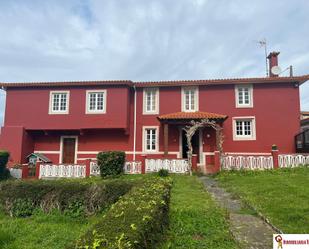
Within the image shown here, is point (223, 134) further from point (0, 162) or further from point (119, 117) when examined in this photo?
point (0, 162)

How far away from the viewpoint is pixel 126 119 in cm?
1686

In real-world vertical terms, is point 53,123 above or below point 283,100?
below

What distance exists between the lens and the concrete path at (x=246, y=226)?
4.73 m

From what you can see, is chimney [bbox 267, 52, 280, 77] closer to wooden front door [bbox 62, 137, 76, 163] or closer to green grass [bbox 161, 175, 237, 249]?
green grass [bbox 161, 175, 237, 249]

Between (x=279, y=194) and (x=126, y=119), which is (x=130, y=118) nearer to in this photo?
(x=126, y=119)

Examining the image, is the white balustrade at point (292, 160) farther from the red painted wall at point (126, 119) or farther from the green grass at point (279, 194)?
the red painted wall at point (126, 119)

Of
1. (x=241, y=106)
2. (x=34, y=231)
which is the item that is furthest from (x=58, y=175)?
(x=241, y=106)

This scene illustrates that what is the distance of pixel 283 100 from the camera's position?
1661 centimetres

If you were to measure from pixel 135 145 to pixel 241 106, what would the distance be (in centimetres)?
744

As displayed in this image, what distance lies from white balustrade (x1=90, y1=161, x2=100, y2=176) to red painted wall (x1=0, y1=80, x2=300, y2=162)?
10.4 ft

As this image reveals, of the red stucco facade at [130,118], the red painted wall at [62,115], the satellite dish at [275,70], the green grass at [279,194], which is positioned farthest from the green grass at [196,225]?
the satellite dish at [275,70]

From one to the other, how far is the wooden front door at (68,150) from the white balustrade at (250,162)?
33.3ft

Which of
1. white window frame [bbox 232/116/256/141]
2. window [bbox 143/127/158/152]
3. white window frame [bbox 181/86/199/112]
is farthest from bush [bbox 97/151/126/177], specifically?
white window frame [bbox 232/116/256/141]

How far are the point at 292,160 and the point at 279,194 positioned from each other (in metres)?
6.29
